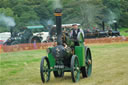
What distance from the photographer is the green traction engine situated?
8070 mm

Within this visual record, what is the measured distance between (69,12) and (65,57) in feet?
130

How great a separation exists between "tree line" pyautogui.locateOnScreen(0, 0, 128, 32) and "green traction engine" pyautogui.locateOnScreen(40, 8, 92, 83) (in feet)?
84.7

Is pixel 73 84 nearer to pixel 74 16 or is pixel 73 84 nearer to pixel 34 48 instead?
pixel 34 48

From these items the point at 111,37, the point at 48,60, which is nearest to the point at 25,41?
the point at 111,37

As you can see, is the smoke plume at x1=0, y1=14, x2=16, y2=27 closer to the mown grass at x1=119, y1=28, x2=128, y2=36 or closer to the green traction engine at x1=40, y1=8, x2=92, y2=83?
the mown grass at x1=119, y1=28, x2=128, y2=36

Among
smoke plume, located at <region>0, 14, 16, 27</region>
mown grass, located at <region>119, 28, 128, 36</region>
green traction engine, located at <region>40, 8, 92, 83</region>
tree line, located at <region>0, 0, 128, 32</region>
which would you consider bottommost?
mown grass, located at <region>119, 28, 128, 36</region>

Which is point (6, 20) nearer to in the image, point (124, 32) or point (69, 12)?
point (69, 12)

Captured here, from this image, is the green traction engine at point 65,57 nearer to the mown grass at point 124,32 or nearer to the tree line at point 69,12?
the tree line at point 69,12

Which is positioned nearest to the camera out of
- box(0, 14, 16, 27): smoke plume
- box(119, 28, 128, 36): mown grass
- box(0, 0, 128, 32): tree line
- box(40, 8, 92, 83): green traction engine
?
box(40, 8, 92, 83): green traction engine

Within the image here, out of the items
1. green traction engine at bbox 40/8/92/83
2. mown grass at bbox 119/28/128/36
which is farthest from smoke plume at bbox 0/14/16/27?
green traction engine at bbox 40/8/92/83

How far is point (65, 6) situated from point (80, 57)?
3840 centimetres

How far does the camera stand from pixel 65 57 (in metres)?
8.30

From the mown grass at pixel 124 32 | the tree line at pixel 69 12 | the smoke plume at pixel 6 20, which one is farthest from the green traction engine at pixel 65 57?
the mown grass at pixel 124 32

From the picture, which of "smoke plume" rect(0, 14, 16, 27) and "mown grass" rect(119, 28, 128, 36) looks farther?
"mown grass" rect(119, 28, 128, 36)
